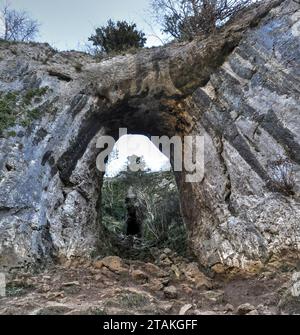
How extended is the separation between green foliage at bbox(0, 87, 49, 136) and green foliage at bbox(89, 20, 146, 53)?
351 cm

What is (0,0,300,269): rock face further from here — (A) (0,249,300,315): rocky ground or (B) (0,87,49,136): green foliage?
(A) (0,249,300,315): rocky ground

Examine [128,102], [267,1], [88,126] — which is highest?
[267,1]

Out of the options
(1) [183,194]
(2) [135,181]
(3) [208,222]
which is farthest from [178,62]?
(2) [135,181]

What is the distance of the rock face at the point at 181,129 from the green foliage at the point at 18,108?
0.09ft

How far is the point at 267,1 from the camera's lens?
7.95 m

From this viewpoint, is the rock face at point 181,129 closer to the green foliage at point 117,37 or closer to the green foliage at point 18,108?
the green foliage at point 18,108

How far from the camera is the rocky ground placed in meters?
4.90

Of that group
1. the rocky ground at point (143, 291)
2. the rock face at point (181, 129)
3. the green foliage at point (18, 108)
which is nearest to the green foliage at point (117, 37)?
the rock face at point (181, 129)

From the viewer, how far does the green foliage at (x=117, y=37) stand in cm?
1109

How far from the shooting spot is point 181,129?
27.9ft

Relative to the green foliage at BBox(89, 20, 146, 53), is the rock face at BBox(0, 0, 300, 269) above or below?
below

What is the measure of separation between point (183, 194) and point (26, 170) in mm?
3096

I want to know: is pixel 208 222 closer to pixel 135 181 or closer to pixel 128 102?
pixel 128 102

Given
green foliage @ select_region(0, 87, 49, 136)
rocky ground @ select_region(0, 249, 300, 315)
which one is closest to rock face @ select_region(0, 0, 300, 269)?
green foliage @ select_region(0, 87, 49, 136)
